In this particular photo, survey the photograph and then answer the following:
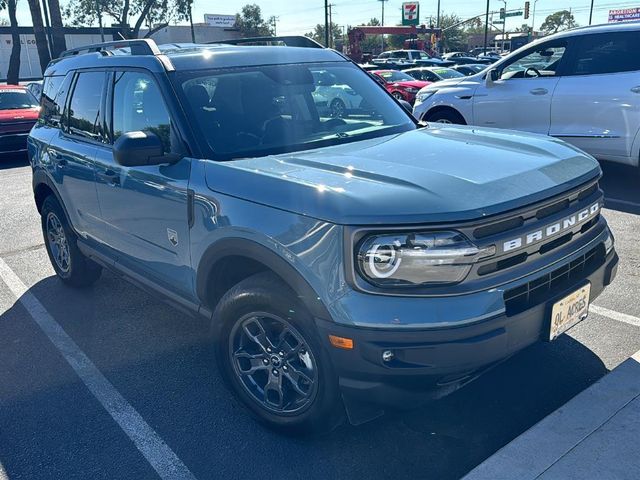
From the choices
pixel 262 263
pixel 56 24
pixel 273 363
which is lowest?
pixel 273 363

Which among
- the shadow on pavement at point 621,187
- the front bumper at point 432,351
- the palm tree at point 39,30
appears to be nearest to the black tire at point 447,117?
the shadow on pavement at point 621,187

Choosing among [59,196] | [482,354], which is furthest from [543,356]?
[59,196]

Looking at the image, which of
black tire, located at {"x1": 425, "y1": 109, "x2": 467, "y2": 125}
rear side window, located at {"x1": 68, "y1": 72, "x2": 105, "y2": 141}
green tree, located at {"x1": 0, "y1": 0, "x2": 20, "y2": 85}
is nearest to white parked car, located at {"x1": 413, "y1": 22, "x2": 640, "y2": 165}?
black tire, located at {"x1": 425, "y1": 109, "x2": 467, "y2": 125}

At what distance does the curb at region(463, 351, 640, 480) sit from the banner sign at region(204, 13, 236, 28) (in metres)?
78.0

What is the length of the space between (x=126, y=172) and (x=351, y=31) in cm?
3709

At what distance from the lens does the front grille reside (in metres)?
2.58

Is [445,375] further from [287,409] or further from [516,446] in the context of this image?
[287,409]

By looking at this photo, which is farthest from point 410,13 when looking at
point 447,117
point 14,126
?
point 447,117

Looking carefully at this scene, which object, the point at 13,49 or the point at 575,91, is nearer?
the point at 575,91

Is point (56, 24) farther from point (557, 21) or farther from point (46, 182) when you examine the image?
point (557, 21)

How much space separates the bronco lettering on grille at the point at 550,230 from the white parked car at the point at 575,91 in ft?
14.8

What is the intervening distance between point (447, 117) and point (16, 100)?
990cm

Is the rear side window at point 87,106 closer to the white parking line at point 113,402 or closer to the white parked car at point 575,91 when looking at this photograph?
the white parking line at point 113,402

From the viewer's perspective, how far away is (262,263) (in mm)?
2814
